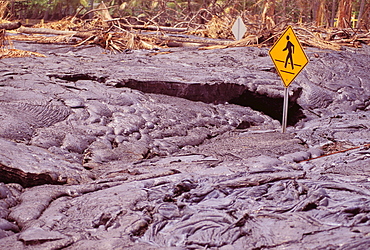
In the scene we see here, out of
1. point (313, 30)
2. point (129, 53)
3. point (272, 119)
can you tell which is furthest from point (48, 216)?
point (313, 30)

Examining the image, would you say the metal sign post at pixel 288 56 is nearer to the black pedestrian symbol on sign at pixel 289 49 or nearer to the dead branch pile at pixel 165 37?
the black pedestrian symbol on sign at pixel 289 49

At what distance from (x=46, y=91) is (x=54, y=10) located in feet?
51.9

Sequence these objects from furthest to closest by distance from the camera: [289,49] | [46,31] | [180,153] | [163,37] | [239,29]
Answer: [46,31]
[239,29]
[163,37]
[289,49]
[180,153]

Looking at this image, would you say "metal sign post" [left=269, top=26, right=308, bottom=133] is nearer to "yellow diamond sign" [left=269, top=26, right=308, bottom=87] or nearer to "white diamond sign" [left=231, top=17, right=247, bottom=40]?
"yellow diamond sign" [left=269, top=26, right=308, bottom=87]

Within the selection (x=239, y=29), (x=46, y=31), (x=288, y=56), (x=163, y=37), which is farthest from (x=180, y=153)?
(x=46, y=31)

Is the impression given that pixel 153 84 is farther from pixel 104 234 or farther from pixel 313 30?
pixel 313 30

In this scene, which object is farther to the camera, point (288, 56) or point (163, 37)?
point (163, 37)

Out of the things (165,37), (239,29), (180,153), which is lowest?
(180,153)

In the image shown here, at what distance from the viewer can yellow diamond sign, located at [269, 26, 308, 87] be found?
453 centimetres

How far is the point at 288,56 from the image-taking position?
15.0ft

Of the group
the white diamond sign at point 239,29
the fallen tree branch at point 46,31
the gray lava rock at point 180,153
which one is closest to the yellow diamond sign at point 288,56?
the gray lava rock at point 180,153

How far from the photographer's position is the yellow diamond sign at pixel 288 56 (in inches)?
178

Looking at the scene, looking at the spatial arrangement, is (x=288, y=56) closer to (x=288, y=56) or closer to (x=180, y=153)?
(x=288, y=56)

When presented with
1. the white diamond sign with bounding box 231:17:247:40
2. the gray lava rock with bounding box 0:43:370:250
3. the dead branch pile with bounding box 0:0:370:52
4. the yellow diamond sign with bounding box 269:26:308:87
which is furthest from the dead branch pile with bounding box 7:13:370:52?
the yellow diamond sign with bounding box 269:26:308:87
